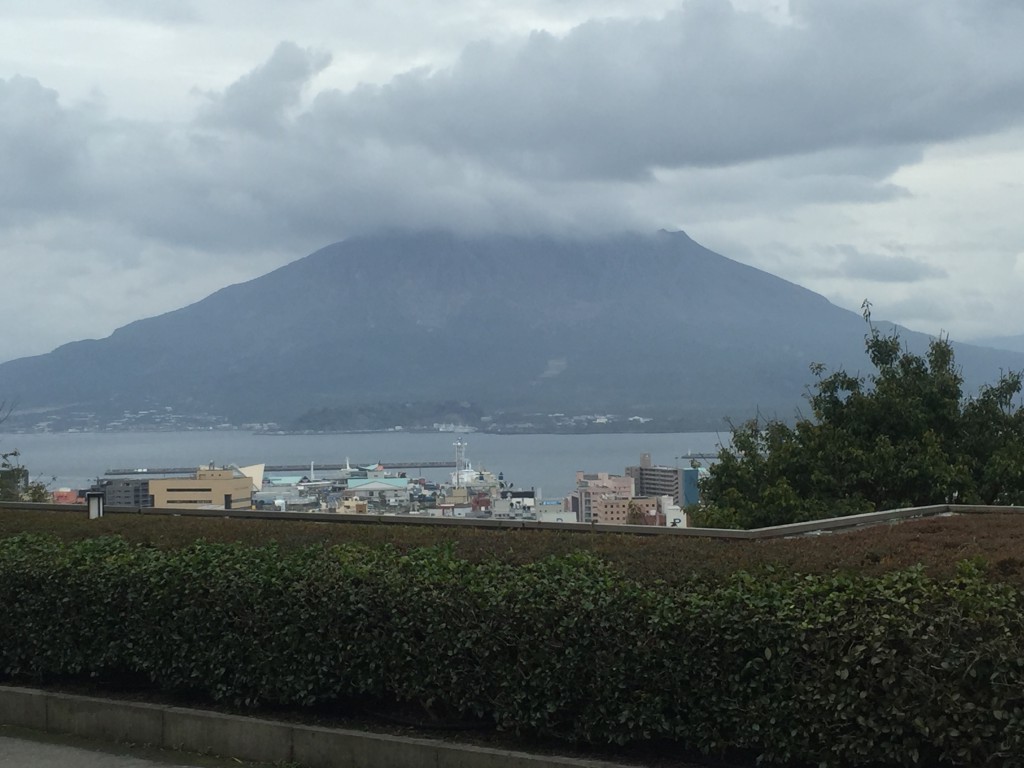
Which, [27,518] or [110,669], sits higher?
[27,518]

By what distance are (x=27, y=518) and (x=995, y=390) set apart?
618 inches

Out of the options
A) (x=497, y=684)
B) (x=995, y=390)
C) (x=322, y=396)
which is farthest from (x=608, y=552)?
(x=322, y=396)

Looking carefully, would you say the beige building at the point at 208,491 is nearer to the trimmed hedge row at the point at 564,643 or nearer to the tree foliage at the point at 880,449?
the tree foliage at the point at 880,449

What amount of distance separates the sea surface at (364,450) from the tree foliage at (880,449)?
51741 mm

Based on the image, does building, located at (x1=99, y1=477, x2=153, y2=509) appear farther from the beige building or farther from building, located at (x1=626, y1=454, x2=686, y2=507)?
building, located at (x1=626, y1=454, x2=686, y2=507)

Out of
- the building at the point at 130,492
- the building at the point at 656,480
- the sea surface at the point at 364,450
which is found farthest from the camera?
the sea surface at the point at 364,450

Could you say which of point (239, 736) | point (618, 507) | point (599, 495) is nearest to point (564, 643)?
point (239, 736)

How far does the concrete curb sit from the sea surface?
6452 cm

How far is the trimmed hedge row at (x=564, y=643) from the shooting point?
5039 mm

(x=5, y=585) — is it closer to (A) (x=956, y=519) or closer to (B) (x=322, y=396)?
(A) (x=956, y=519)

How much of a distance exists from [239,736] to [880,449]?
13.4m

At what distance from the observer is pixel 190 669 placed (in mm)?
7004

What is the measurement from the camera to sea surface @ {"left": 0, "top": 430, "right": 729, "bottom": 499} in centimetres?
9600

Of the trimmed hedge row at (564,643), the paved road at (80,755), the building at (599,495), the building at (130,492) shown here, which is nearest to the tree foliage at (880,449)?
the building at (599,495)
